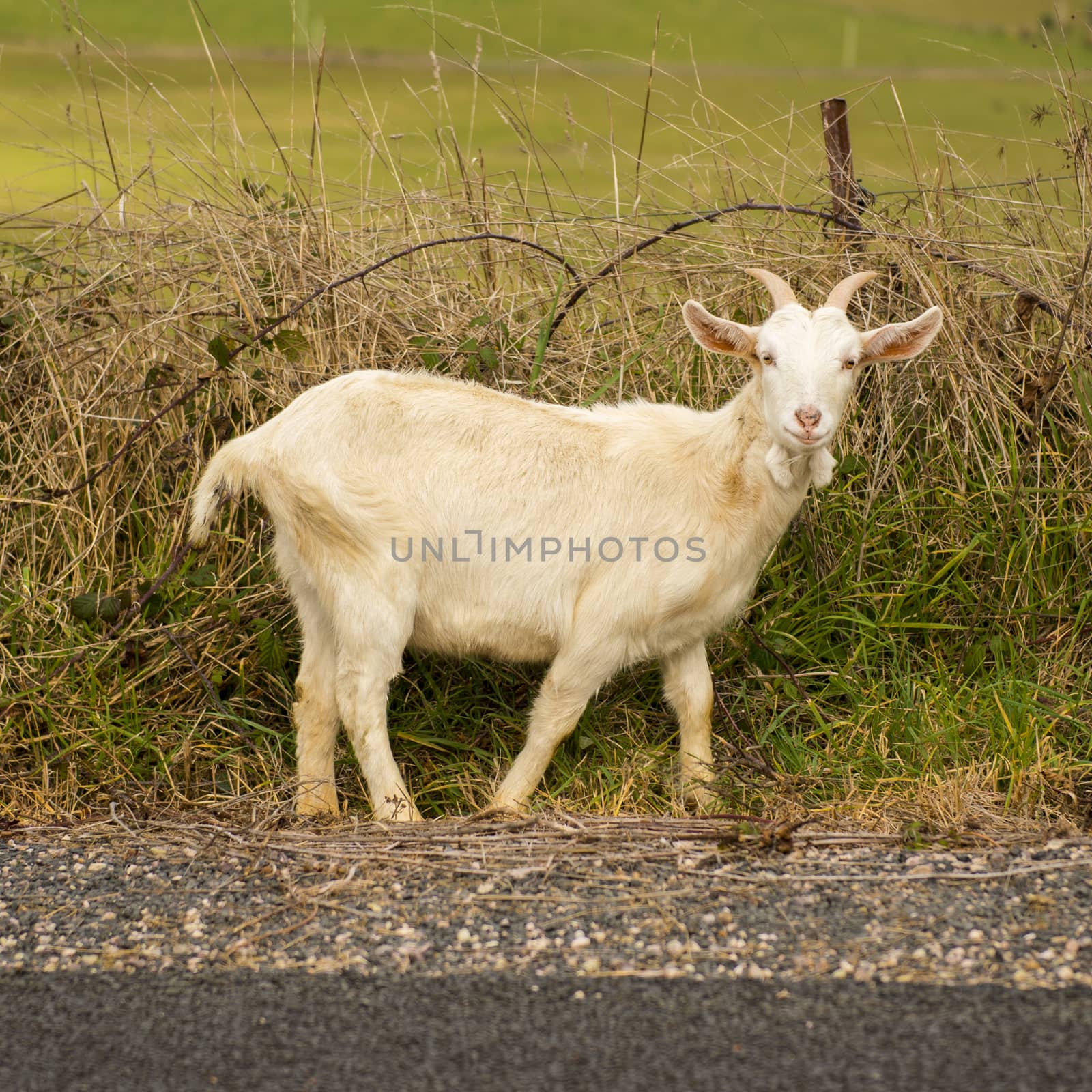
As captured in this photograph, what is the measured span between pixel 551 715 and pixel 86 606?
1985 mm

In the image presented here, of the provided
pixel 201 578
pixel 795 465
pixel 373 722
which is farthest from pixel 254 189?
pixel 795 465

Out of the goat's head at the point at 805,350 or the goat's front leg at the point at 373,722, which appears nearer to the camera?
the goat's head at the point at 805,350

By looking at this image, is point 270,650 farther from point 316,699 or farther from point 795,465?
point 795,465

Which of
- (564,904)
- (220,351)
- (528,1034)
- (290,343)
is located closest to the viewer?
(528,1034)

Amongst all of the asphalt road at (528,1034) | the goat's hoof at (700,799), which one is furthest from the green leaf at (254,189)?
the asphalt road at (528,1034)

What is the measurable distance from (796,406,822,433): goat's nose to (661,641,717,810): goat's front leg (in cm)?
105

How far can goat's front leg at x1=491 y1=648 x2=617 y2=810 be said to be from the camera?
4.54m

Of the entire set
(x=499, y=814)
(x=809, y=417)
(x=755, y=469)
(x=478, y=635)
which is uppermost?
(x=809, y=417)

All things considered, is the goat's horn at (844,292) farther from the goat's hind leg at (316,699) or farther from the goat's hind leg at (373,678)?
the goat's hind leg at (316,699)

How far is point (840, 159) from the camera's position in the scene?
20.7ft

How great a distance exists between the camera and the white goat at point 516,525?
4.46m

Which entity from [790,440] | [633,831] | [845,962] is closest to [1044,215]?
[790,440]

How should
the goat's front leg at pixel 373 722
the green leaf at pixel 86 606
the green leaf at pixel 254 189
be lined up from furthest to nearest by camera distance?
1. the green leaf at pixel 254 189
2. the green leaf at pixel 86 606
3. the goat's front leg at pixel 373 722

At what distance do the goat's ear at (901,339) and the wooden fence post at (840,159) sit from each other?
191 cm
